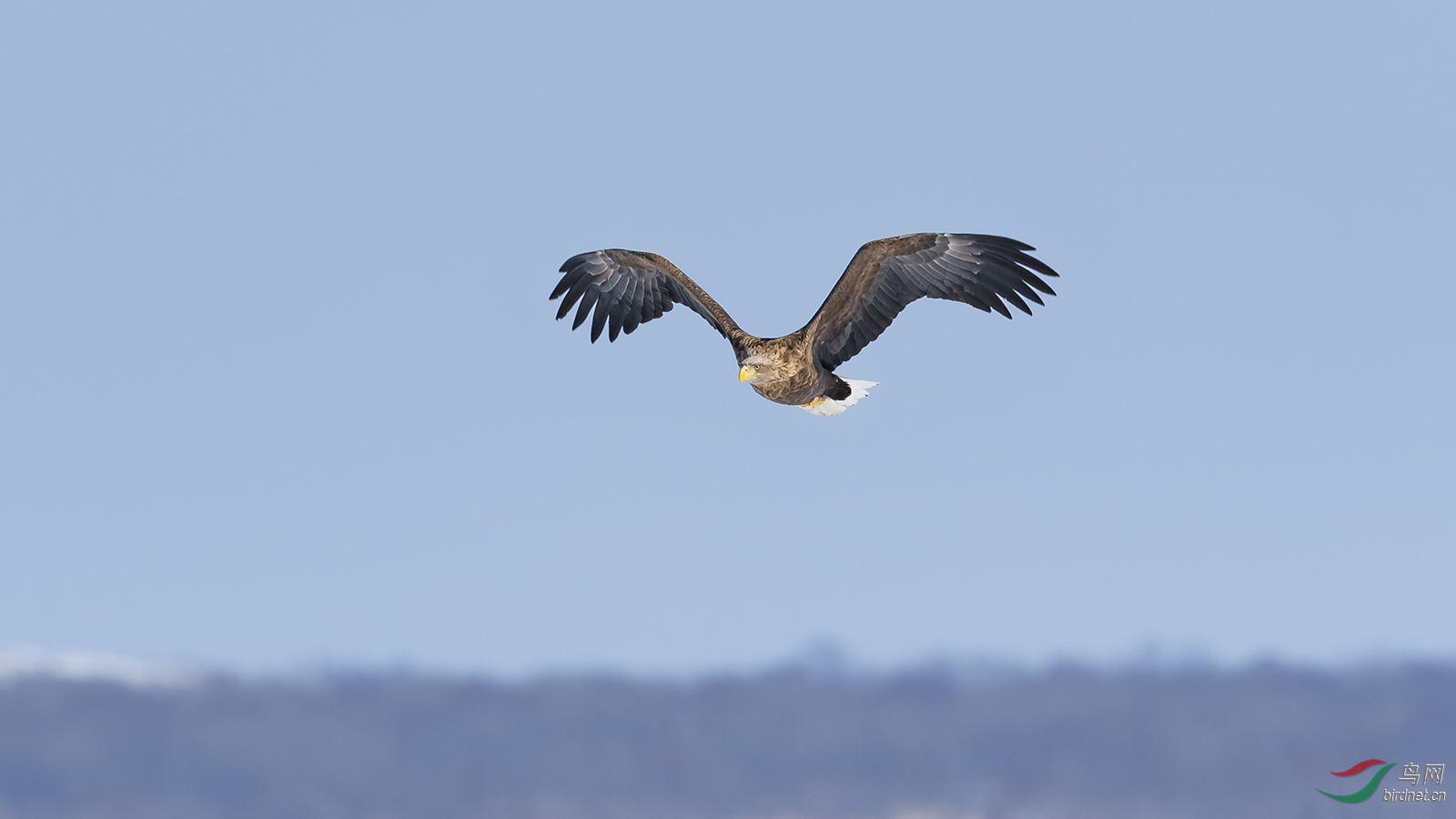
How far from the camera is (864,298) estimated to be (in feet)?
53.5

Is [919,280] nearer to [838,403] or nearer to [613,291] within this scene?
[838,403]

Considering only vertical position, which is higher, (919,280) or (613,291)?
(613,291)

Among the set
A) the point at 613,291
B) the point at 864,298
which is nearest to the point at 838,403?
the point at 864,298

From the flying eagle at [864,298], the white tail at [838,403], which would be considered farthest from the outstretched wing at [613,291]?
the white tail at [838,403]

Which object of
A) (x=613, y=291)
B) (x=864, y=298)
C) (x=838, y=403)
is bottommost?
(x=838, y=403)

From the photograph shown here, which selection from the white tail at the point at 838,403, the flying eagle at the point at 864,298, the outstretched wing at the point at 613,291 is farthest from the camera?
Answer: the outstretched wing at the point at 613,291

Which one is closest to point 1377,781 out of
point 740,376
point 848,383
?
point 848,383

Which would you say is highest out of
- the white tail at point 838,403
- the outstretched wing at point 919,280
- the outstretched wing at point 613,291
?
the outstretched wing at point 613,291

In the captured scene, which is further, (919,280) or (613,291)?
(613,291)

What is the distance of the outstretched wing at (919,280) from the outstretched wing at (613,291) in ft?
6.10

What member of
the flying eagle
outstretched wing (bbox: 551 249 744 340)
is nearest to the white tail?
the flying eagle

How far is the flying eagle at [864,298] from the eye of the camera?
1564 cm

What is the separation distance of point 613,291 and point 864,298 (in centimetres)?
280

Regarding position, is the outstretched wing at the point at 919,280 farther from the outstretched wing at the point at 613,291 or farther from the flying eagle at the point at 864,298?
the outstretched wing at the point at 613,291
